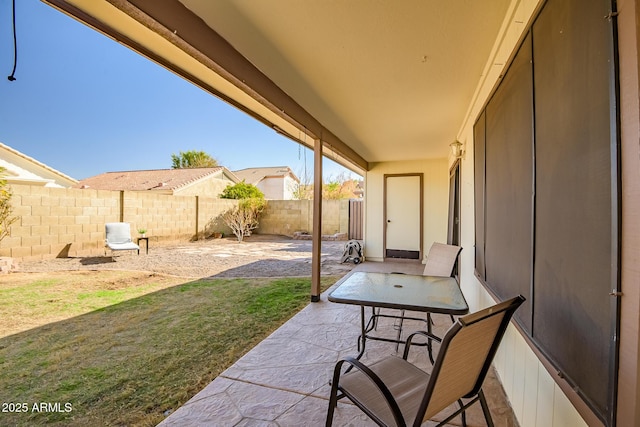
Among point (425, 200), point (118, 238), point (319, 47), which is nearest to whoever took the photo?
point (319, 47)

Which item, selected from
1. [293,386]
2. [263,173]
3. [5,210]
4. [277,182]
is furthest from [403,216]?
[263,173]

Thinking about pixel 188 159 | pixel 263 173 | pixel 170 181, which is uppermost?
pixel 188 159

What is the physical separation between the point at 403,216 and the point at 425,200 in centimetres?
67

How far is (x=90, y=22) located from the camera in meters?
1.75

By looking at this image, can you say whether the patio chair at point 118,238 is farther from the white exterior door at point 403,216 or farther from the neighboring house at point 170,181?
the neighboring house at point 170,181

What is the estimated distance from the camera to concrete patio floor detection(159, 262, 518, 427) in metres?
1.81

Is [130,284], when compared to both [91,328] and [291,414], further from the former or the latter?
[291,414]

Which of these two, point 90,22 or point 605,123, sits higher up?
point 90,22

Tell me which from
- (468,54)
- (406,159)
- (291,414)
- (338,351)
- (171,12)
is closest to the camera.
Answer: (171,12)

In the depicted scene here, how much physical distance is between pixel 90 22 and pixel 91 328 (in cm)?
312

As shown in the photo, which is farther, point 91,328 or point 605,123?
point 91,328

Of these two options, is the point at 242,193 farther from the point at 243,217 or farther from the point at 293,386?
the point at 293,386

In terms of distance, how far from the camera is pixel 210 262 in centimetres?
735

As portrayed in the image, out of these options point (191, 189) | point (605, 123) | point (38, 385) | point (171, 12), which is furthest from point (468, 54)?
point (191, 189)
